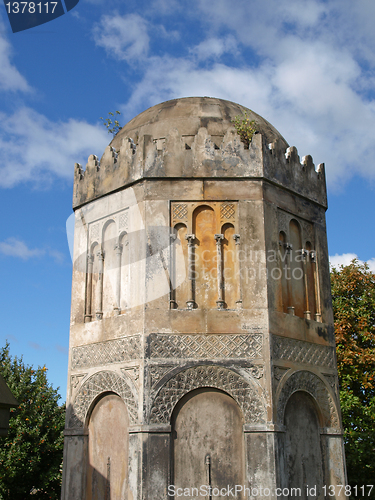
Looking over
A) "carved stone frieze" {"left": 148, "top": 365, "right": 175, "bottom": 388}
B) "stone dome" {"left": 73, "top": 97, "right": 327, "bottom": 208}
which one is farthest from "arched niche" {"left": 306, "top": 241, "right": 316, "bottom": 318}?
"carved stone frieze" {"left": 148, "top": 365, "right": 175, "bottom": 388}

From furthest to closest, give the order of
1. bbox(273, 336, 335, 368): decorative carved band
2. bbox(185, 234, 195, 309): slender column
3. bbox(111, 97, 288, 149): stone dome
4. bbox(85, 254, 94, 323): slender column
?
bbox(111, 97, 288, 149): stone dome, bbox(85, 254, 94, 323): slender column, bbox(185, 234, 195, 309): slender column, bbox(273, 336, 335, 368): decorative carved band

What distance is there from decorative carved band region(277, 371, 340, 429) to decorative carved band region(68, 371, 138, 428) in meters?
3.15

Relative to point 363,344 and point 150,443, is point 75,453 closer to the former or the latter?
point 150,443

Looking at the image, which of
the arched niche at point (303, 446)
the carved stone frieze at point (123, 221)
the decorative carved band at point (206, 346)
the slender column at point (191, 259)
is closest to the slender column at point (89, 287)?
the carved stone frieze at point (123, 221)

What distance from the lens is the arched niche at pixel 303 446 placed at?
10.1 meters

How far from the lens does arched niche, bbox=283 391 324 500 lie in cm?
1011

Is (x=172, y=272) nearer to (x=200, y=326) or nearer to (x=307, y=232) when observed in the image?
(x=200, y=326)

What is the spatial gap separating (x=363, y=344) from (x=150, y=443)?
1468cm

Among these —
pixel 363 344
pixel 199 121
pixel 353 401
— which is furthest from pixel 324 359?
pixel 363 344

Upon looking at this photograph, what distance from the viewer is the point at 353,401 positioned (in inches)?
770

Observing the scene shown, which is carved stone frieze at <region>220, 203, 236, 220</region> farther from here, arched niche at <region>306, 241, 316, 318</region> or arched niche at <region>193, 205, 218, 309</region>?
arched niche at <region>306, 241, 316, 318</region>

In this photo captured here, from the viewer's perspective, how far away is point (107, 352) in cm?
1086

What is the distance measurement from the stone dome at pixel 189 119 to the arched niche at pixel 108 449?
6.31 m

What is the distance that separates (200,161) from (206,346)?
404cm
